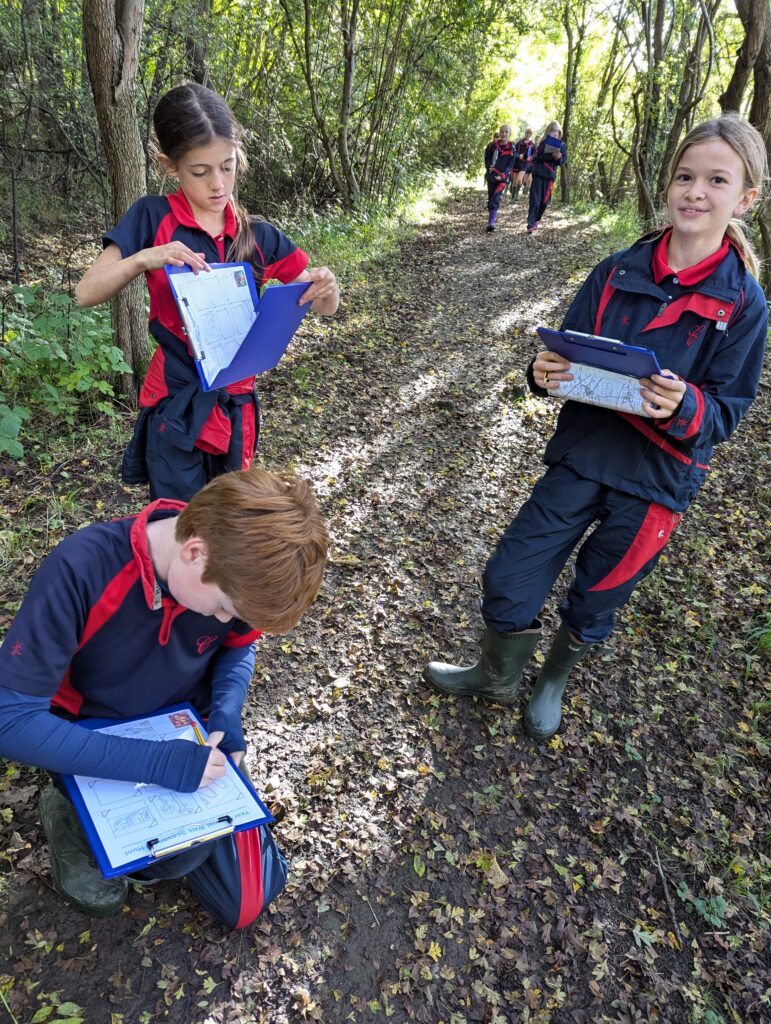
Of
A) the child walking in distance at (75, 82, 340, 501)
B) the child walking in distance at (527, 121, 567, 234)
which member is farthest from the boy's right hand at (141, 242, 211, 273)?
the child walking in distance at (527, 121, 567, 234)

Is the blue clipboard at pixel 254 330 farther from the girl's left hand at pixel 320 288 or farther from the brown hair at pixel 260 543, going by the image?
the brown hair at pixel 260 543

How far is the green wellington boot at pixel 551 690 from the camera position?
2934 millimetres

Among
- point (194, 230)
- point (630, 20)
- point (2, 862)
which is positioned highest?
point (630, 20)

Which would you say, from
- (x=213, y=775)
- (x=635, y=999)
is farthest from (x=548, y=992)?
(x=213, y=775)

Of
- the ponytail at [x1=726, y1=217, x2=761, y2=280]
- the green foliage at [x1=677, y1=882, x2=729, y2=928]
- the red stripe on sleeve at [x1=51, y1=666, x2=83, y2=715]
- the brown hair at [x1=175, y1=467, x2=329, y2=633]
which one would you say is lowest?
the green foliage at [x1=677, y1=882, x2=729, y2=928]

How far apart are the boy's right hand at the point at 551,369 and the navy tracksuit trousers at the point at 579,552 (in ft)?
1.33

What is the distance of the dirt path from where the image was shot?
2.03 meters

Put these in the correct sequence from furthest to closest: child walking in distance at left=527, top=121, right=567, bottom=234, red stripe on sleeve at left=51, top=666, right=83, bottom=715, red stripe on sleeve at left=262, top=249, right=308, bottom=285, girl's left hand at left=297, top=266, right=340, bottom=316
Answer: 1. child walking in distance at left=527, top=121, right=567, bottom=234
2. red stripe on sleeve at left=262, top=249, right=308, bottom=285
3. girl's left hand at left=297, top=266, right=340, bottom=316
4. red stripe on sleeve at left=51, top=666, right=83, bottom=715

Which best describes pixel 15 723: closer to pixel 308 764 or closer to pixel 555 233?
pixel 308 764

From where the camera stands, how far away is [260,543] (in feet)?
5.17

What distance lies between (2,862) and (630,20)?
67.8 ft

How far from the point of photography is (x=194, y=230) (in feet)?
7.84

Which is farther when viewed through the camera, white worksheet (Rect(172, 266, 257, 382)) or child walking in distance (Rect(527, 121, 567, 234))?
child walking in distance (Rect(527, 121, 567, 234))

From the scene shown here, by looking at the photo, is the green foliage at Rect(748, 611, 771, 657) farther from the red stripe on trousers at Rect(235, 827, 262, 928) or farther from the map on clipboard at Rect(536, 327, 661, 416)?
the red stripe on trousers at Rect(235, 827, 262, 928)
